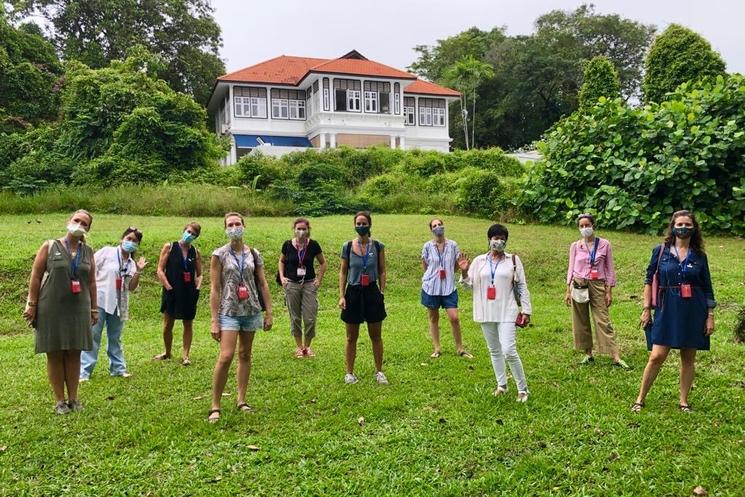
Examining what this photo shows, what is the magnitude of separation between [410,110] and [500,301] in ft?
123

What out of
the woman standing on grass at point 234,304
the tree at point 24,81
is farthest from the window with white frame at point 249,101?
the woman standing on grass at point 234,304

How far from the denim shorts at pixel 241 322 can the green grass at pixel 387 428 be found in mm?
815

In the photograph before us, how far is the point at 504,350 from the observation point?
5.26 m

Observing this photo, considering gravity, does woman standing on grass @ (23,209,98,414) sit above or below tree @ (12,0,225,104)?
below

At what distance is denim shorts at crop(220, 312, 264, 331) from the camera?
4965mm

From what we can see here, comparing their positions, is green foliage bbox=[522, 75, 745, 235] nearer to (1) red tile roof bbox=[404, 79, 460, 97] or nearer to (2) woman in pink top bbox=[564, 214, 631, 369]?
(2) woman in pink top bbox=[564, 214, 631, 369]

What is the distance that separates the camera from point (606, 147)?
16.3 metres

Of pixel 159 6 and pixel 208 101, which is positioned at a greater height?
pixel 159 6

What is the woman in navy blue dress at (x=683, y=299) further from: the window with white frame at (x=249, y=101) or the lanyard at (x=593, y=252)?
the window with white frame at (x=249, y=101)

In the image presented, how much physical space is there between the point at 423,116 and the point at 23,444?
3941 centimetres

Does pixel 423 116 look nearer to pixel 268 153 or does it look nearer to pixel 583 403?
pixel 268 153

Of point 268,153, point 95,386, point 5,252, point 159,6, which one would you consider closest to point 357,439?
point 95,386

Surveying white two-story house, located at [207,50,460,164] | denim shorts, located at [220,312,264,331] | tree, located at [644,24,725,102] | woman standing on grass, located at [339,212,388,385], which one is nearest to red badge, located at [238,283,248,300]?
denim shorts, located at [220,312,264,331]

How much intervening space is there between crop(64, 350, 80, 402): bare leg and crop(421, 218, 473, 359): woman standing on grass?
12.8ft
